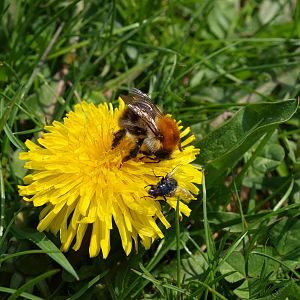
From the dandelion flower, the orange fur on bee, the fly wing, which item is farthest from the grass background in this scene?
the fly wing

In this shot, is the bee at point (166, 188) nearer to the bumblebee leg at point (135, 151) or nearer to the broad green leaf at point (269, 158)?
the bumblebee leg at point (135, 151)

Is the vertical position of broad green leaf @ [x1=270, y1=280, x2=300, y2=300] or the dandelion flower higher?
the dandelion flower

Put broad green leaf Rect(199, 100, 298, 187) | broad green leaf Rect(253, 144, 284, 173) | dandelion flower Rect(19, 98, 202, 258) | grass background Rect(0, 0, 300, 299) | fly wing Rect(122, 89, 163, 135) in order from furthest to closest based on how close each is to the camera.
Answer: broad green leaf Rect(253, 144, 284, 173)
broad green leaf Rect(199, 100, 298, 187)
grass background Rect(0, 0, 300, 299)
fly wing Rect(122, 89, 163, 135)
dandelion flower Rect(19, 98, 202, 258)

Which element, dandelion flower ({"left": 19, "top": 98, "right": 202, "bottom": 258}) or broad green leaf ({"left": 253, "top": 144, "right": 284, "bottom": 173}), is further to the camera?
broad green leaf ({"left": 253, "top": 144, "right": 284, "bottom": 173})

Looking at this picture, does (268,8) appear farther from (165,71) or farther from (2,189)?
(2,189)

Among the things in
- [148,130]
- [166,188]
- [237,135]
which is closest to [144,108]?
[148,130]

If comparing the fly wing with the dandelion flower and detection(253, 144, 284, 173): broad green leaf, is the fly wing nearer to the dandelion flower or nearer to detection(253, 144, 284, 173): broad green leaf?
the dandelion flower
